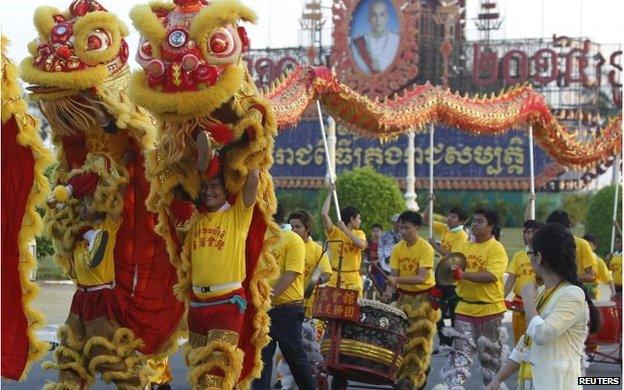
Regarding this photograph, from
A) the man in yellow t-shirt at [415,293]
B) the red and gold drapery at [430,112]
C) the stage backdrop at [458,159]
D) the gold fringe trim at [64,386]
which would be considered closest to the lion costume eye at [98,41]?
the red and gold drapery at [430,112]

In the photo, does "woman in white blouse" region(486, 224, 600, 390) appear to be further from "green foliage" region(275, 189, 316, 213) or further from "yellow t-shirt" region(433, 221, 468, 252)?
"green foliage" region(275, 189, 316, 213)

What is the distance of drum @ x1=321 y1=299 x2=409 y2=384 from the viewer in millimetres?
10672

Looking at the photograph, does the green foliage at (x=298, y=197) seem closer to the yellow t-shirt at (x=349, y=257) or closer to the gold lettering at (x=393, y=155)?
the gold lettering at (x=393, y=155)

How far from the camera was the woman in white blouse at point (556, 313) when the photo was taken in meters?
6.75

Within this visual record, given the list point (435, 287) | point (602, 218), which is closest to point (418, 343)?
point (435, 287)

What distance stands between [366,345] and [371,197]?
19268mm

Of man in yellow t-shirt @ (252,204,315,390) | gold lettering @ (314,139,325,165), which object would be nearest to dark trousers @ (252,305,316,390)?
man in yellow t-shirt @ (252,204,315,390)

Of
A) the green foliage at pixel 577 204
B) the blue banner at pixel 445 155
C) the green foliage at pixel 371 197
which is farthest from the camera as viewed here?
the blue banner at pixel 445 155

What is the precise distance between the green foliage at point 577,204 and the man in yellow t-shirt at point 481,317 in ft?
98.4

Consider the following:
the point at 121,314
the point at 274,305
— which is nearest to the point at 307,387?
the point at 274,305

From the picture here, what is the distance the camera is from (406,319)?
36.1ft

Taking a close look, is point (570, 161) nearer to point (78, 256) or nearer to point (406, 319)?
point (406, 319)

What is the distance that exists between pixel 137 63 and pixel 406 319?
3518 mm

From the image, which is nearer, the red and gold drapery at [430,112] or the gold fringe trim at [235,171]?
the gold fringe trim at [235,171]
